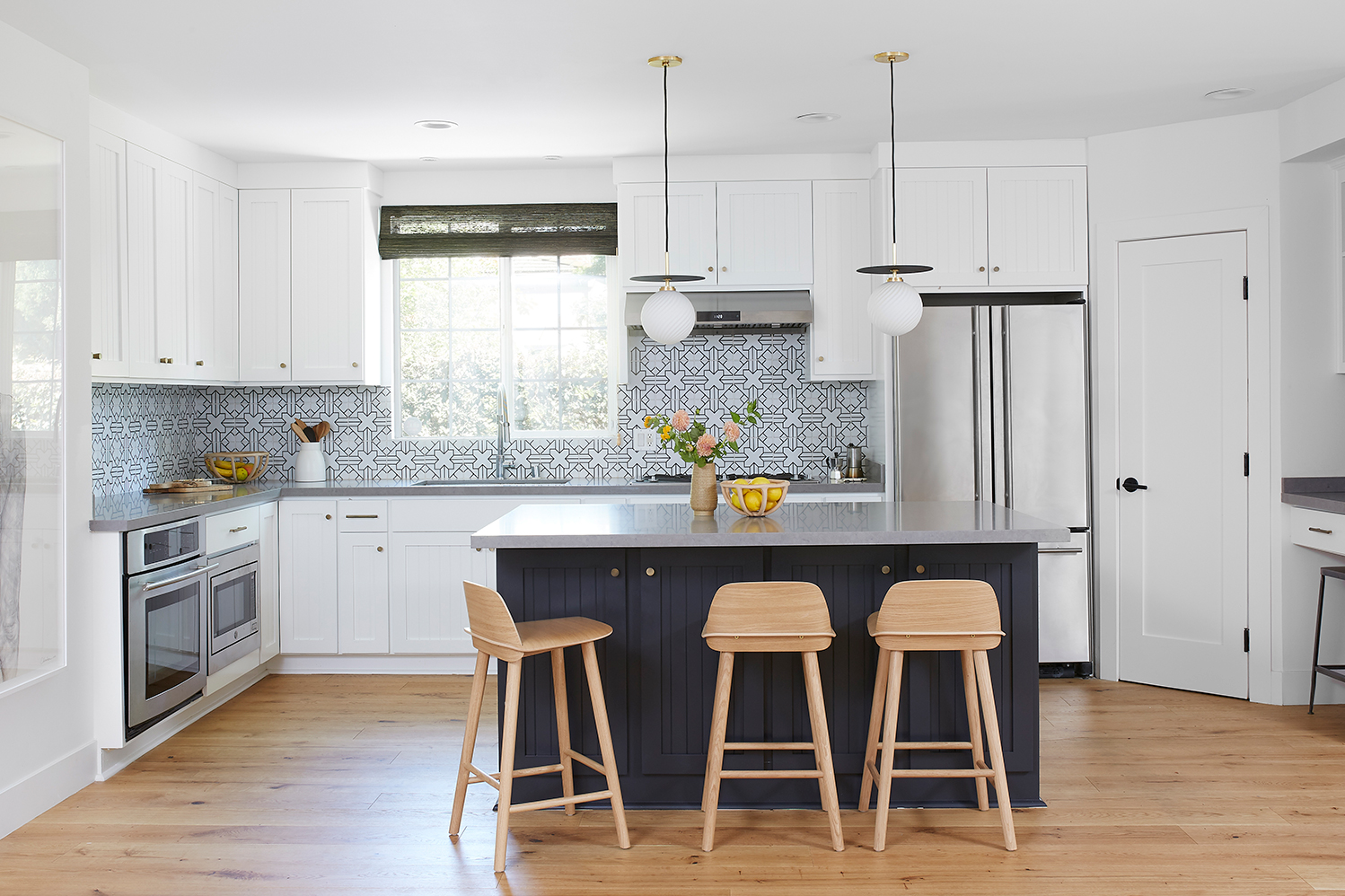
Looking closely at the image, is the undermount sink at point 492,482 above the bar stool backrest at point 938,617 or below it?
A: above

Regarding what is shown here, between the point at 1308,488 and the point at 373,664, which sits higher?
the point at 1308,488

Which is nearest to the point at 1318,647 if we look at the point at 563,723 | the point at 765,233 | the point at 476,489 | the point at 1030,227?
the point at 1030,227

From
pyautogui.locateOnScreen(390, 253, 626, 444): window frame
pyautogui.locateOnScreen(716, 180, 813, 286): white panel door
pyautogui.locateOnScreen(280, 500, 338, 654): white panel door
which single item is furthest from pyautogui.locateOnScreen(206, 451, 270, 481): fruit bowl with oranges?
pyautogui.locateOnScreen(716, 180, 813, 286): white panel door

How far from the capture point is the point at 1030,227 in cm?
467

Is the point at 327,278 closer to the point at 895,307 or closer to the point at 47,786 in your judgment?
the point at 47,786

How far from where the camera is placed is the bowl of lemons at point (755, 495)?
3363 mm

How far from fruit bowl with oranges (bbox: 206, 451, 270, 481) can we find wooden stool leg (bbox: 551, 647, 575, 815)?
8.55 feet

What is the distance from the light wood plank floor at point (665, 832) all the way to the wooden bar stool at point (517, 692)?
5.8 inches

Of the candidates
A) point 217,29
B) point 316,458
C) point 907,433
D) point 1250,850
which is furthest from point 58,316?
point 1250,850

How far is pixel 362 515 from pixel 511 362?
1200 millimetres

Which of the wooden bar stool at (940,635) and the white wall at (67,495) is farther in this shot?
the white wall at (67,495)

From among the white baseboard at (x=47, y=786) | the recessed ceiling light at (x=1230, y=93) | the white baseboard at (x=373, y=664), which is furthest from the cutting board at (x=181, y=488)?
A: the recessed ceiling light at (x=1230, y=93)

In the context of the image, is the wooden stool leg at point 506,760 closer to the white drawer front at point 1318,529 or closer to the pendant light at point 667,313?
the pendant light at point 667,313

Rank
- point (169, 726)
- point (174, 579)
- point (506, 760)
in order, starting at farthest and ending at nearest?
point (169, 726), point (174, 579), point (506, 760)
